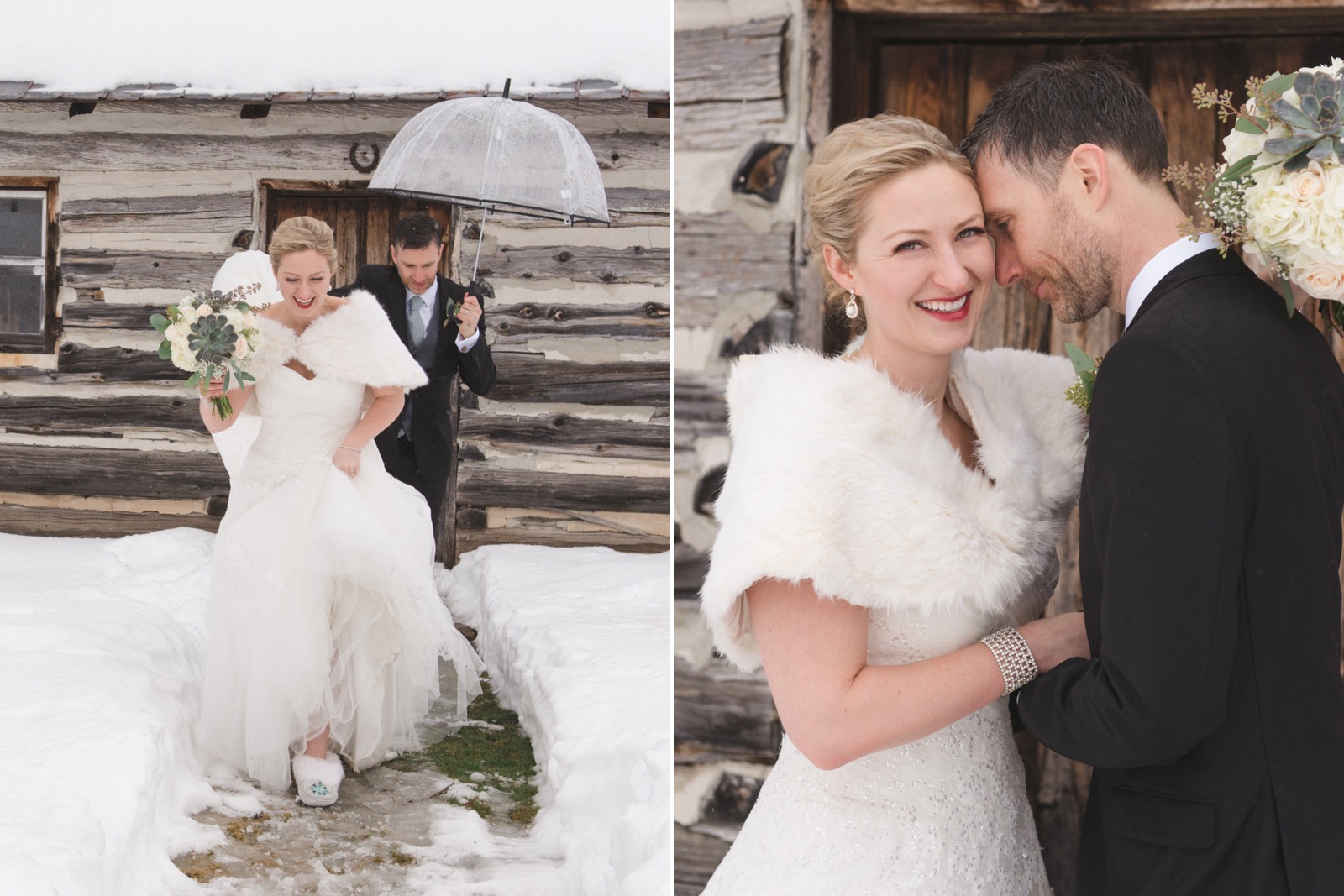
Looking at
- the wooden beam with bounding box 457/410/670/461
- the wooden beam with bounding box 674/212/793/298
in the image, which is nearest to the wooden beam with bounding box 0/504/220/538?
the wooden beam with bounding box 457/410/670/461

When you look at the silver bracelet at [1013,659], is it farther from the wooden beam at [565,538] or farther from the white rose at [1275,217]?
the wooden beam at [565,538]

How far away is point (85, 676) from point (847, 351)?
133 inches

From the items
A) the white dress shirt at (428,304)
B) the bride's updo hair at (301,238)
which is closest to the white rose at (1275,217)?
the bride's updo hair at (301,238)

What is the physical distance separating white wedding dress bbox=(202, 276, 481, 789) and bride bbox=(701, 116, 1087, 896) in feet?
7.03

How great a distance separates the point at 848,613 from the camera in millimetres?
1450

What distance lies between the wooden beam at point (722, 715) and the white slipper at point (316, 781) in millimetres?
1413

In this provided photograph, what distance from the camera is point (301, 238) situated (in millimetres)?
3436

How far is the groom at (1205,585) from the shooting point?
1249mm

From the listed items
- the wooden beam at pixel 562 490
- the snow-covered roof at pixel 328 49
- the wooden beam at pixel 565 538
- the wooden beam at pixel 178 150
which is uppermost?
the snow-covered roof at pixel 328 49

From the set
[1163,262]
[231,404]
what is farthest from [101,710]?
[1163,262]

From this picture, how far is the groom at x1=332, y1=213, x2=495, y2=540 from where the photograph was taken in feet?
13.1

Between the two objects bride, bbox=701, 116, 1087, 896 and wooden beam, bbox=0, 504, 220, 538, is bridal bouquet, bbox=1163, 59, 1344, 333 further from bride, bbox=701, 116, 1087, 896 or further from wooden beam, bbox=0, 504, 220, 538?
wooden beam, bbox=0, 504, 220, 538

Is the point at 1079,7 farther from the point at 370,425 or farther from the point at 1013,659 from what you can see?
the point at 370,425

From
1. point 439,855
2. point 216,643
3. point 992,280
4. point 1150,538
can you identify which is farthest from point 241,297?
point 1150,538
